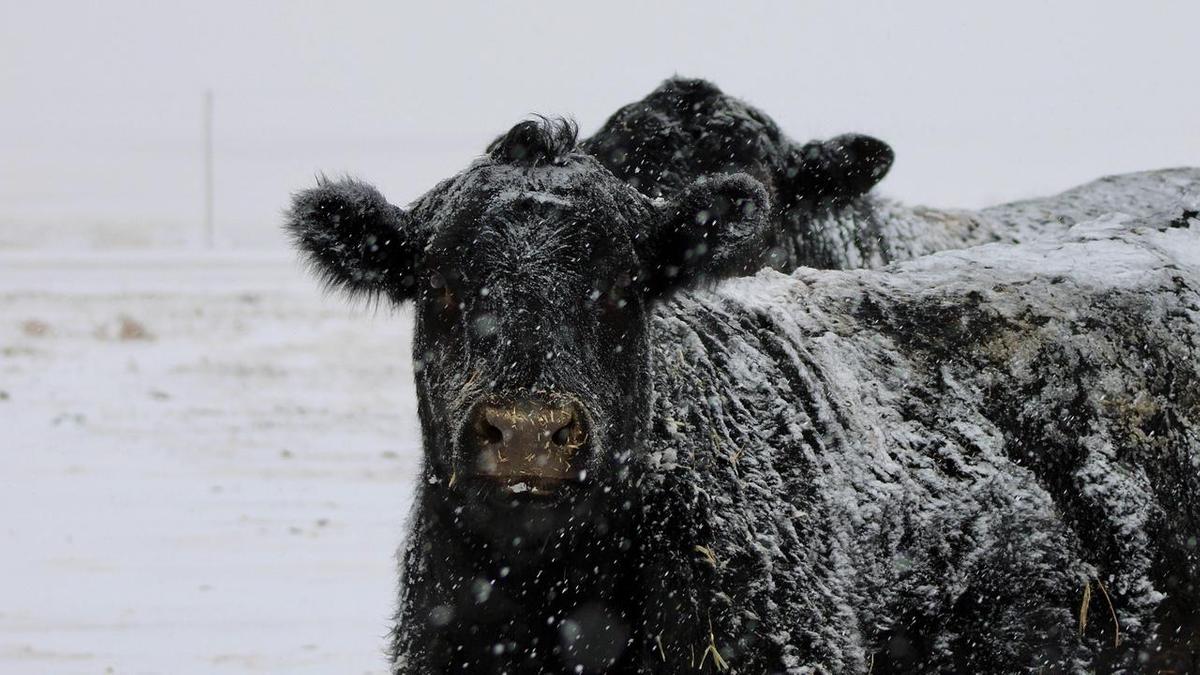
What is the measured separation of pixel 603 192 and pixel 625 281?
0.28 metres

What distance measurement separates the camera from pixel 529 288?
3707mm

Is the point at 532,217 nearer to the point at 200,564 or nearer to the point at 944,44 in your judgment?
the point at 200,564

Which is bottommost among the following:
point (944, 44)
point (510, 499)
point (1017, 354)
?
point (510, 499)

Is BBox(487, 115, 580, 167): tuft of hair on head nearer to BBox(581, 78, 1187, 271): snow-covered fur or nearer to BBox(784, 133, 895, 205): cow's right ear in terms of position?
BBox(581, 78, 1187, 271): snow-covered fur

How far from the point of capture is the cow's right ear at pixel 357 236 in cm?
410

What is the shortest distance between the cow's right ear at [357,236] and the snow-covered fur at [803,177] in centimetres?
306

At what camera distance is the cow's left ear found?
4.11m

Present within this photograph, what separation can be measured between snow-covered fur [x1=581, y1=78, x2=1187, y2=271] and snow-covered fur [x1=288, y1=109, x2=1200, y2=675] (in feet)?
8.78

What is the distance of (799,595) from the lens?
3.89 m

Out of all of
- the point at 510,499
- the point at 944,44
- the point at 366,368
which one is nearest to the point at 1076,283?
the point at 510,499

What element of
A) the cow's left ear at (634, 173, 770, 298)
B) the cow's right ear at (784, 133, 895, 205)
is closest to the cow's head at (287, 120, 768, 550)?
the cow's left ear at (634, 173, 770, 298)

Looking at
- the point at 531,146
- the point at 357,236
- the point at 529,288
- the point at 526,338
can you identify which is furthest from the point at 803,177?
the point at 526,338

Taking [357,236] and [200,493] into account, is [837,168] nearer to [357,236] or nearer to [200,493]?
[200,493]

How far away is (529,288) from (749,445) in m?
0.90
